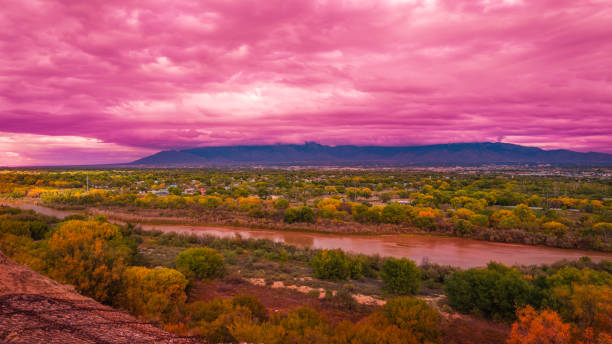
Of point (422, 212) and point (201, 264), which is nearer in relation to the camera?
point (201, 264)

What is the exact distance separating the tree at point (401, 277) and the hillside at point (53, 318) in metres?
13.2

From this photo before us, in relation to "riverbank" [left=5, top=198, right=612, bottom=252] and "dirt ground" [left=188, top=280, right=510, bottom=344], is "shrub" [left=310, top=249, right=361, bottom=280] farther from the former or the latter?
"riverbank" [left=5, top=198, right=612, bottom=252]

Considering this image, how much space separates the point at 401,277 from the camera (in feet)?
57.2

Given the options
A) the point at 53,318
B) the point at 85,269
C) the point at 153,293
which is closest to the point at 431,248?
the point at 153,293

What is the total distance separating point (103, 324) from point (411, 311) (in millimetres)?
9441

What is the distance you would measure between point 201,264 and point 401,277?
37.8 ft

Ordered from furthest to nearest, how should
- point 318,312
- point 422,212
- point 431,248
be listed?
1. point 422,212
2. point 431,248
3. point 318,312

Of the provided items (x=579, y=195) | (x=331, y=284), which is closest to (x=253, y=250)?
(x=331, y=284)

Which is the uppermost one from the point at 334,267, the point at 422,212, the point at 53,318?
the point at 53,318

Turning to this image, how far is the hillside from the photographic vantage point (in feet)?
16.9

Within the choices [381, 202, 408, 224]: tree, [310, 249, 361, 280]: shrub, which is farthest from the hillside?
[381, 202, 408, 224]: tree

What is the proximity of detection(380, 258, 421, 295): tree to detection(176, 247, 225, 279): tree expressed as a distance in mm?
9871

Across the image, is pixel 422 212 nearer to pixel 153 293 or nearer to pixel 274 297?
pixel 274 297

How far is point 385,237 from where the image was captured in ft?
122
